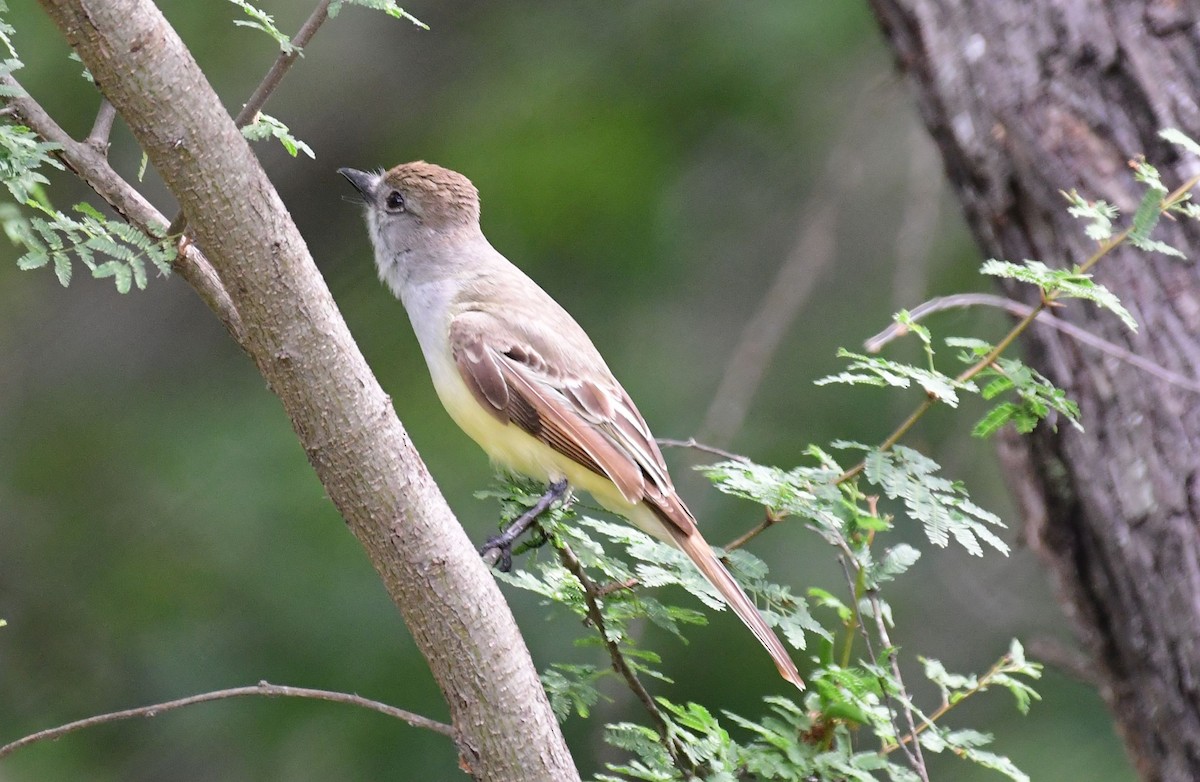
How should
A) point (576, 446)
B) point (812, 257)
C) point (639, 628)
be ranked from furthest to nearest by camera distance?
point (812, 257)
point (639, 628)
point (576, 446)

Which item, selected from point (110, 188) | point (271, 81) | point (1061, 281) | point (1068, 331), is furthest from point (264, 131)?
point (1068, 331)

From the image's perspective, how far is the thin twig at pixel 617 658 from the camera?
313 centimetres

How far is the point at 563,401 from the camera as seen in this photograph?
4430mm

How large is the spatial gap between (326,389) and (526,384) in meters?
1.53

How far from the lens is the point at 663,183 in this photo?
8039mm

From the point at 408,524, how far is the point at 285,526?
4351mm

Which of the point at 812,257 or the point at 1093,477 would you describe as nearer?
the point at 1093,477

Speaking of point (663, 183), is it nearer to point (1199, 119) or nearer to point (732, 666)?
point (732, 666)

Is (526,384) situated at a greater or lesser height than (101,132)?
lesser

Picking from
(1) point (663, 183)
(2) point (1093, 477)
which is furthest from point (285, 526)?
(2) point (1093, 477)

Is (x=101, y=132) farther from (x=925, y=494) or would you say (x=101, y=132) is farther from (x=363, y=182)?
(x=363, y=182)

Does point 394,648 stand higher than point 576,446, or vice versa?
point 576,446

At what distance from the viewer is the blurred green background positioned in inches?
272

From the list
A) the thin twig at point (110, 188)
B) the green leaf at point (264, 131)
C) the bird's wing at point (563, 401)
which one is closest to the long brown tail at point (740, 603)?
the bird's wing at point (563, 401)
